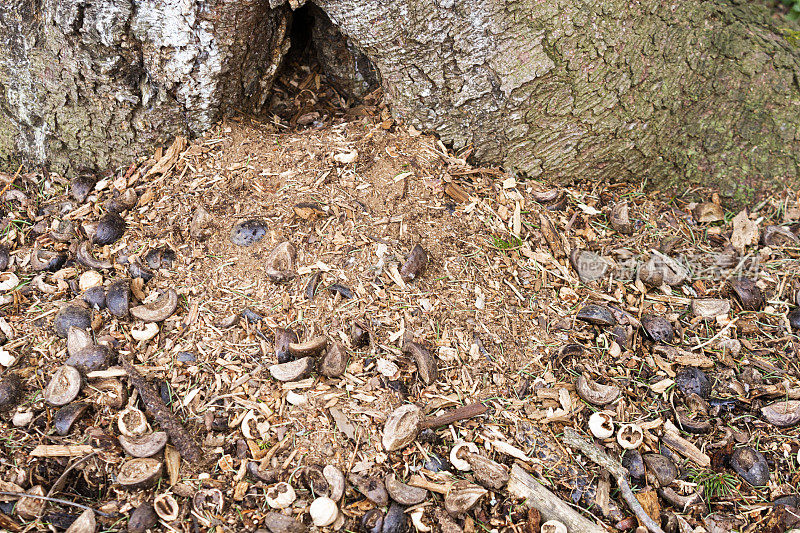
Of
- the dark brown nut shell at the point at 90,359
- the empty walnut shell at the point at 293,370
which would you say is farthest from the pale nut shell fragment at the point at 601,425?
the dark brown nut shell at the point at 90,359

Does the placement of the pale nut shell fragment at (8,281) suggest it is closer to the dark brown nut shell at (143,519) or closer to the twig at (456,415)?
the dark brown nut shell at (143,519)

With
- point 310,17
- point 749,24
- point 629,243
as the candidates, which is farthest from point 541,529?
point 749,24

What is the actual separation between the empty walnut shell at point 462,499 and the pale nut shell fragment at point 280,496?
2.00 feet

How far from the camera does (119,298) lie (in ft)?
8.77

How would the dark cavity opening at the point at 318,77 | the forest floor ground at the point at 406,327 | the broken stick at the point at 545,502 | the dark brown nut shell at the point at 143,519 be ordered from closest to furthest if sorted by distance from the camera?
the dark brown nut shell at the point at 143,519
the broken stick at the point at 545,502
the forest floor ground at the point at 406,327
the dark cavity opening at the point at 318,77

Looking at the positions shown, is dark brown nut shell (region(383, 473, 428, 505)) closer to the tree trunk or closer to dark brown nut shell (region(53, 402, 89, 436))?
dark brown nut shell (region(53, 402, 89, 436))

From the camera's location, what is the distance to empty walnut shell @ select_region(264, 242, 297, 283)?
107 inches

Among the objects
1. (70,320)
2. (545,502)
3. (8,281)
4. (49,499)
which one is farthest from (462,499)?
(8,281)

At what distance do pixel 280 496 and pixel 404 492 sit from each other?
49cm

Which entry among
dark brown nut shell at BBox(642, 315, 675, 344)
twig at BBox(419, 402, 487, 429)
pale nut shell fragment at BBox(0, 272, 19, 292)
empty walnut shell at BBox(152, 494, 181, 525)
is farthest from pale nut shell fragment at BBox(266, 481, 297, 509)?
dark brown nut shell at BBox(642, 315, 675, 344)

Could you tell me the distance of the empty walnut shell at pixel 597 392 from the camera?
2.59 m

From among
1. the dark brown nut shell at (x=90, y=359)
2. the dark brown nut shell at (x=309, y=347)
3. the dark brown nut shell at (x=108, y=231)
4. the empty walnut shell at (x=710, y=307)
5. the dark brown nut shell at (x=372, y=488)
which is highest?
the dark brown nut shell at (x=108, y=231)

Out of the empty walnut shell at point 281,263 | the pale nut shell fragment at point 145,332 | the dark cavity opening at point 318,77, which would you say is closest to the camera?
the pale nut shell fragment at point 145,332

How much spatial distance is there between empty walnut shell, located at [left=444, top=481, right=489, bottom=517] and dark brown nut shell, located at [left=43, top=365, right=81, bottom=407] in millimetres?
1648
